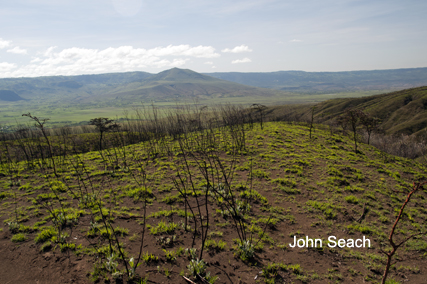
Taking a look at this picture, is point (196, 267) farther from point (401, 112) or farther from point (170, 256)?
point (401, 112)

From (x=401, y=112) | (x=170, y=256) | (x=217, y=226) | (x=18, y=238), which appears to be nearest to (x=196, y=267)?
(x=170, y=256)

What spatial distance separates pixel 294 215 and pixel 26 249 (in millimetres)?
9447

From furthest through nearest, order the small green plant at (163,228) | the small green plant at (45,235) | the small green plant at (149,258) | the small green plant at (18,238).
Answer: the small green plant at (163,228)
the small green plant at (18,238)
the small green plant at (45,235)
the small green plant at (149,258)

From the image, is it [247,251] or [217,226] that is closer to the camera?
[247,251]

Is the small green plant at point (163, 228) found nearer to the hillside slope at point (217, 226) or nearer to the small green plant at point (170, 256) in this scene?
the hillside slope at point (217, 226)

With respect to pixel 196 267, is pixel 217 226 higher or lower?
lower

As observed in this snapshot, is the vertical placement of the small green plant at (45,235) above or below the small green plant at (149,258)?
above

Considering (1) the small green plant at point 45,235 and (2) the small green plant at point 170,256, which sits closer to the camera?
(2) the small green plant at point 170,256

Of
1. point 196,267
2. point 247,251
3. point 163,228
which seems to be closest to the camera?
point 196,267

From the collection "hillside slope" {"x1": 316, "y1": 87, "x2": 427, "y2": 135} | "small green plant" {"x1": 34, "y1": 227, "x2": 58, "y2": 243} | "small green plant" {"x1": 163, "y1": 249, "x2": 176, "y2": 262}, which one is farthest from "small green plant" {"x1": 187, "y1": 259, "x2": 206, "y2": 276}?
"hillside slope" {"x1": 316, "y1": 87, "x2": 427, "y2": 135}

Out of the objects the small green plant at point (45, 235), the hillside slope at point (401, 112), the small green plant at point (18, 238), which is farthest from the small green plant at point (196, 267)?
the hillside slope at point (401, 112)

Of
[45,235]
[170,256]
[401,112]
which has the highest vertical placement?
[401,112]

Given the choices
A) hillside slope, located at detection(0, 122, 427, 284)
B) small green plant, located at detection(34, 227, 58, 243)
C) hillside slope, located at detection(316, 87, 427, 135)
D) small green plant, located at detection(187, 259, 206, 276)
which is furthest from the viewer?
hillside slope, located at detection(316, 87, 427, 135)

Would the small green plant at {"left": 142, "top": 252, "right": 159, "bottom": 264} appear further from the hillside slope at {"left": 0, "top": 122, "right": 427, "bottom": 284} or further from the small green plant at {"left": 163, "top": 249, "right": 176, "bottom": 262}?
the small green plant at {"left": 163, "top": 249, "right": 176, "bottom": 262}
